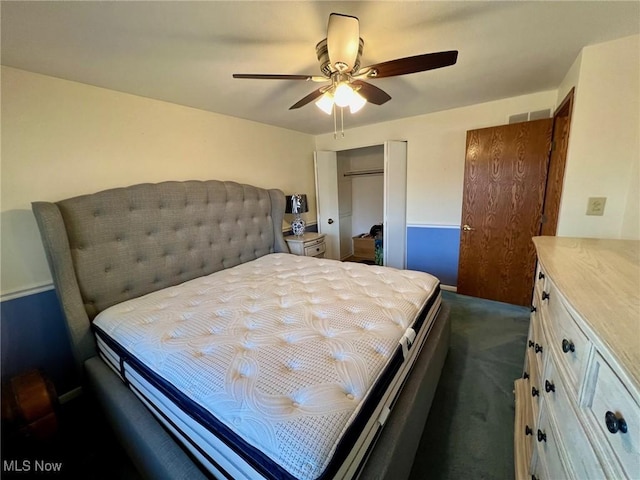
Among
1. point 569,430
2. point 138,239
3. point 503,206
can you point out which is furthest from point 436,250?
point 138,239

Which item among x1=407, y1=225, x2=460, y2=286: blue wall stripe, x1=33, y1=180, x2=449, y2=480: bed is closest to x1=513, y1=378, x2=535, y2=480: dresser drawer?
x1=33, y1=180, x2=449, y2=480: bed

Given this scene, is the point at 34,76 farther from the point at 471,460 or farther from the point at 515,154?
the point at 515,154

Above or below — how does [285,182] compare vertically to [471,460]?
above

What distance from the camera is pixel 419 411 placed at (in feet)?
4.06

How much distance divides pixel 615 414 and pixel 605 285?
0.55m

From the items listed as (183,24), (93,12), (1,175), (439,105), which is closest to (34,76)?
(1,175)

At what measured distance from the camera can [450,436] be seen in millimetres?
1412

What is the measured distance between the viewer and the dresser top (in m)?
0.55

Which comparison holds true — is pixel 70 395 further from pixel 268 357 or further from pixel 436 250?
pixel 436 250

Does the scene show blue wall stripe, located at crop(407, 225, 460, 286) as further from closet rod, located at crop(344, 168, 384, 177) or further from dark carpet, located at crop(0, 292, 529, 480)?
closet rod, located at crop(344, 168, 384, 177)

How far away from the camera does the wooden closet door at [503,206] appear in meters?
2.52

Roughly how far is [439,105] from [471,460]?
3.08m

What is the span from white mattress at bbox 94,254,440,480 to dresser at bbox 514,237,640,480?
53 cm

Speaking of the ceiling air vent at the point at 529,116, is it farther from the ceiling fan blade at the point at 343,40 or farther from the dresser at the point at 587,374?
the ceiling fan blade at the point at 343,40
